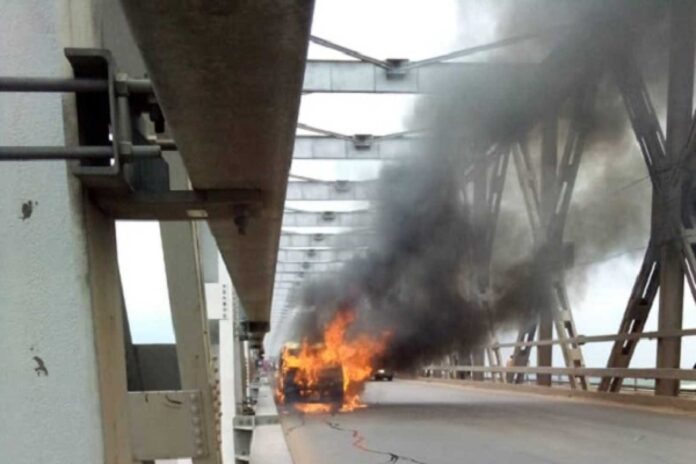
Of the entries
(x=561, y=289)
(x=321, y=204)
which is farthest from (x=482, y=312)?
(x=321, y=204)

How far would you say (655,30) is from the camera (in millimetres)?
14117

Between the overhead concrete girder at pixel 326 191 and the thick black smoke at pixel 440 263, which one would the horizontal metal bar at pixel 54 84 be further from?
the overhead concrete girder at pixel 326 191

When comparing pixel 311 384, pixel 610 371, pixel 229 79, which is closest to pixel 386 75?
pixel 311 384

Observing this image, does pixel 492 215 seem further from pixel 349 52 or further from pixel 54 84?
pixel 54 84

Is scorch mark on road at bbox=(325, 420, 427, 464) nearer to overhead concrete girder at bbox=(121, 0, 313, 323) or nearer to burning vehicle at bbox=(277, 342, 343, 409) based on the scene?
burning vehicle at bbox=(277, 342, 343, 409)

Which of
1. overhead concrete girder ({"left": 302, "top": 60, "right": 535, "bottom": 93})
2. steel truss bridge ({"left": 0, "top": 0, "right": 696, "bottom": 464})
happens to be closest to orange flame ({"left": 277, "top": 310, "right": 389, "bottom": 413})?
overhead concrete girder ({"left": 302, "top": 60, "right": 535, "bottom": 93})

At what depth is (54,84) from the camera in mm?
1645

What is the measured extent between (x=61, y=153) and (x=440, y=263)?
72.1ft

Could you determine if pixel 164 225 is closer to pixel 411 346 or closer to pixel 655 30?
pixel 655 30

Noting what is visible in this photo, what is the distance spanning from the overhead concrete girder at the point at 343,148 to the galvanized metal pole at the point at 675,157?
356 inches

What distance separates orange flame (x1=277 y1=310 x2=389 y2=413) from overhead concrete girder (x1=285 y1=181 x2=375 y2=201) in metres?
5.15

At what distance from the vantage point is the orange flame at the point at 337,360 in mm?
18188

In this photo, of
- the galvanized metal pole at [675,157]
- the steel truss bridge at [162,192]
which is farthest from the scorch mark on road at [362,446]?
the galvanized metal pole at [675,157]

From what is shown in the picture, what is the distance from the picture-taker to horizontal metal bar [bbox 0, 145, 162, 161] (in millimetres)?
1650
